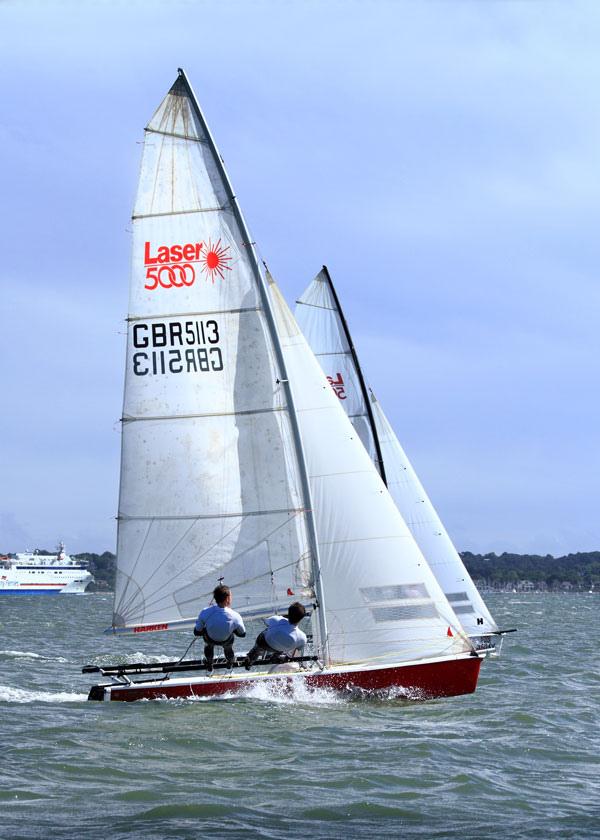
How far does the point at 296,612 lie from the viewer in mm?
16406

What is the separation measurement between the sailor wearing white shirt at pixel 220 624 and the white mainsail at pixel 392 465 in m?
10.2

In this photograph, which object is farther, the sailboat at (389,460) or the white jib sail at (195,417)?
the sailboat at (389,460)

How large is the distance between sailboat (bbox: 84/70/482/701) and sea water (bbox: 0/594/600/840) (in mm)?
1703

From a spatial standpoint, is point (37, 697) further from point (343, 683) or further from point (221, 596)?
point (343, 683)

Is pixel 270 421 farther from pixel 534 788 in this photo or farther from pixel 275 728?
pixel 534 788

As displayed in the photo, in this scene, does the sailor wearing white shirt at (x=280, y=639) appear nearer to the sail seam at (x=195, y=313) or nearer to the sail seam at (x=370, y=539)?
the sail seam at (x=370, y=539)

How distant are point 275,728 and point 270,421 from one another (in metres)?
5.00

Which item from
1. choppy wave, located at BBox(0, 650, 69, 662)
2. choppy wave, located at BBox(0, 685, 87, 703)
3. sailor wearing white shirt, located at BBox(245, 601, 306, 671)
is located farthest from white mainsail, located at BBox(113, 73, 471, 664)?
choppy wave, located at BBox(0, 650, 69, 662)

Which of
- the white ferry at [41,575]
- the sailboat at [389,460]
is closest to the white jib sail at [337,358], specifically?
the sailboat at [389,460]

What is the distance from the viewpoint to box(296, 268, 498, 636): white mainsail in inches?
1043

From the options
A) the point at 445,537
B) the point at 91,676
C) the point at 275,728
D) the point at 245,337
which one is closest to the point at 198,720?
the point at 275,728

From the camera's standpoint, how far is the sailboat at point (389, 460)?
26469mm

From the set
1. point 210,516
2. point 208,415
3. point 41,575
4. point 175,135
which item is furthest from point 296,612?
point 41,575

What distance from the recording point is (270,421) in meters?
17.8
